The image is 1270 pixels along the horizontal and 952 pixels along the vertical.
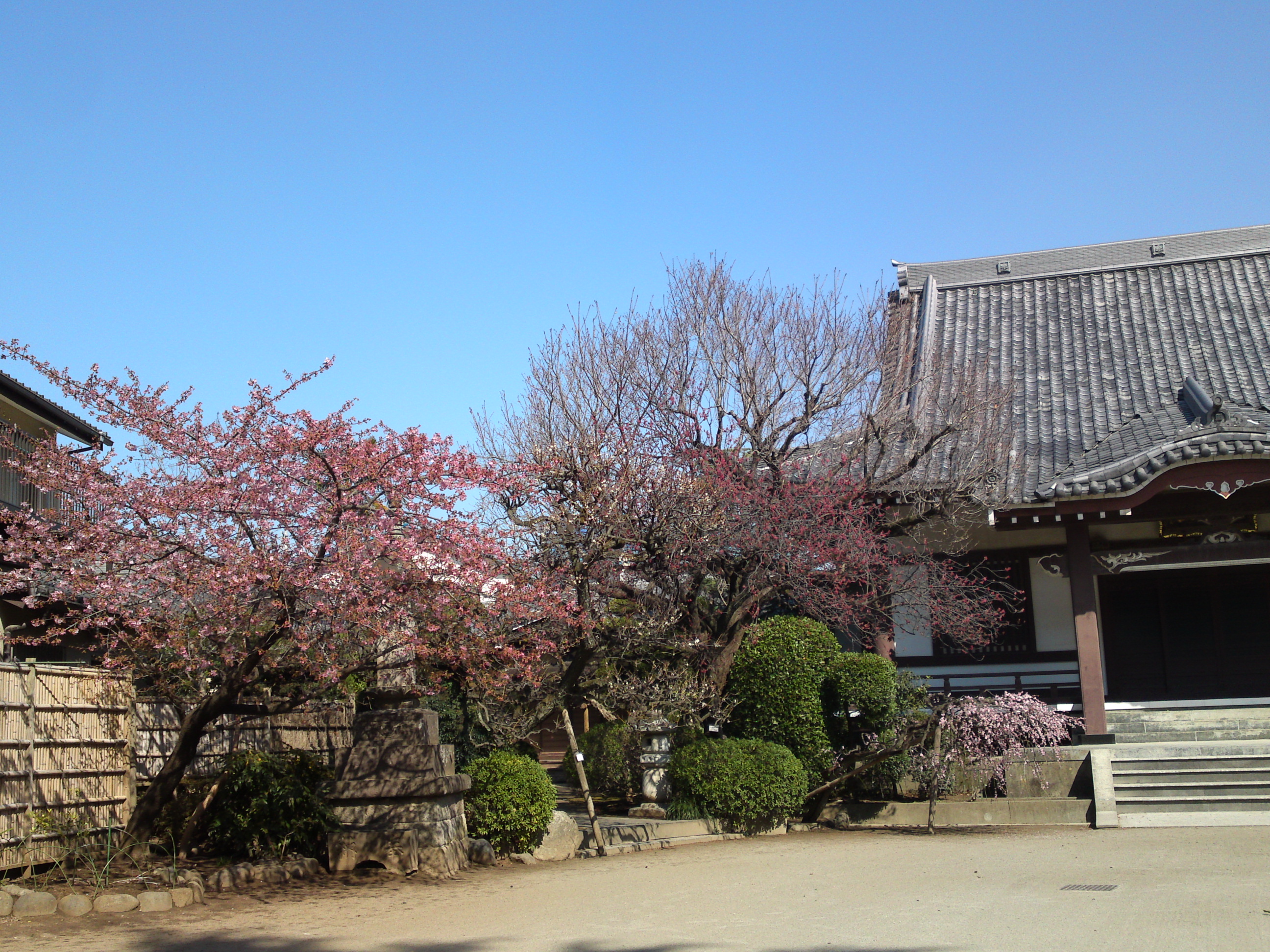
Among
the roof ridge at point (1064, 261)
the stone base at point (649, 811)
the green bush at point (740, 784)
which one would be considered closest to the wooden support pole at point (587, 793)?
the green bush at point (740, 784)

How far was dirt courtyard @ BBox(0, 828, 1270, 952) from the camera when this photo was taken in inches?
270

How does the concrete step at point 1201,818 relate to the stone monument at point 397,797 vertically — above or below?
below

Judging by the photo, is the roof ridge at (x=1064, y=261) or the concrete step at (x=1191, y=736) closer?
the concrete step at (x=1191, y=736)

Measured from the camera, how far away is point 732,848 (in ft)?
39.6

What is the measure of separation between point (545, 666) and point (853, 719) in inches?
194

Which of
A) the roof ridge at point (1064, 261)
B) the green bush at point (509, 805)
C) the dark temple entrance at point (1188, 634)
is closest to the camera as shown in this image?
the green bush at point (509, 805)

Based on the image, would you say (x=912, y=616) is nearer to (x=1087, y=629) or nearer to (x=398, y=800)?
(x=1087, y=629)

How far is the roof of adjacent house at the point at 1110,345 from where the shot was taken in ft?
52.0

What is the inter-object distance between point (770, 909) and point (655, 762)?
6.64 meters

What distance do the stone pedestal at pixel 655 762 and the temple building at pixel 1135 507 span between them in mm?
4576

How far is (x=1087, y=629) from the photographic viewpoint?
1534cm

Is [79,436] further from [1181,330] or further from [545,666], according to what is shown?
[1181,330]

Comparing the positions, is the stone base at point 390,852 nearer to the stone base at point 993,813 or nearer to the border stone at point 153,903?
the border stone at point 153,903

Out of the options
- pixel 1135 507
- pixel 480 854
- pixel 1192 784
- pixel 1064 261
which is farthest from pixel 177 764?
pixel 1064 261
